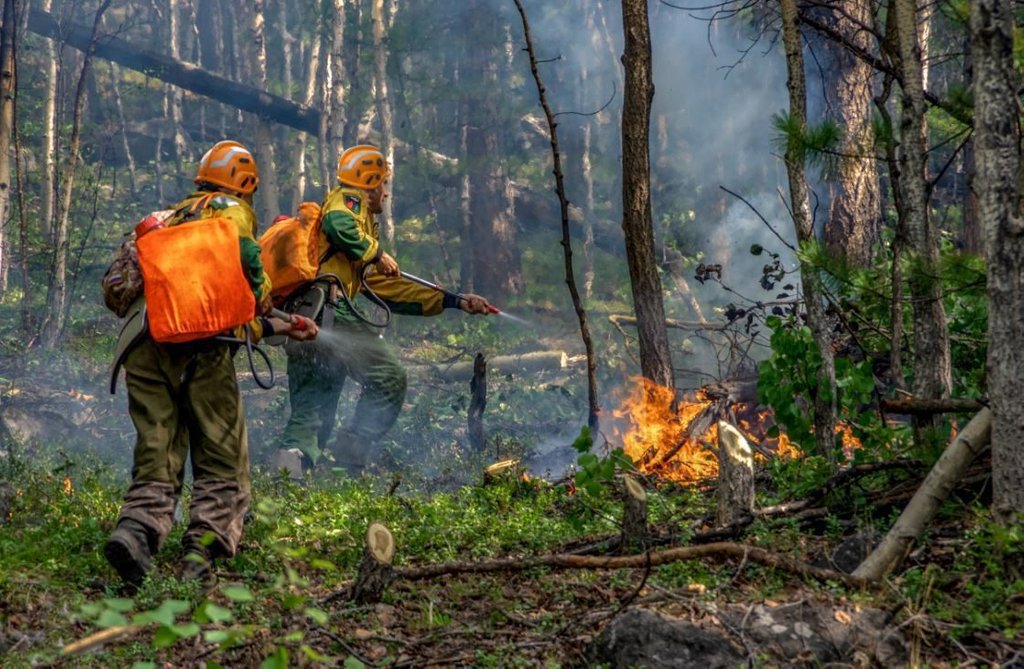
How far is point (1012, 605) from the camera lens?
14.0 ft

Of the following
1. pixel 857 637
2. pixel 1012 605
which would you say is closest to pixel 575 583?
pixel 857 637

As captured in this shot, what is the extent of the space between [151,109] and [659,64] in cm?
1508

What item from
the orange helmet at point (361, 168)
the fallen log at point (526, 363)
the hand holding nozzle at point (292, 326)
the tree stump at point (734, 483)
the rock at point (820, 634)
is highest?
the orange helmet at point (361, 168)

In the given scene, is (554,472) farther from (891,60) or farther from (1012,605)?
(1012,605)

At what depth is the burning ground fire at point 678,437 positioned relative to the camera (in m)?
7.62

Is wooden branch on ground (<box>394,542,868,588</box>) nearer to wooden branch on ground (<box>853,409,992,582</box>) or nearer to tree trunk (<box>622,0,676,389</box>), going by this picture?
wooden branch on ground (<box>853,409,992,582</box>)

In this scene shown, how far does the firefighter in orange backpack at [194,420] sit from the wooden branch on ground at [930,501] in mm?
3279

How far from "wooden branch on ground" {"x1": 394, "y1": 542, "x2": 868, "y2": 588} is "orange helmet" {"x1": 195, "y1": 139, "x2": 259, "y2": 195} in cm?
253

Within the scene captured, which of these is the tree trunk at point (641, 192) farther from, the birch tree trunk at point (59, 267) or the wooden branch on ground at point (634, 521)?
the birch tree trunk at point (59, 267)

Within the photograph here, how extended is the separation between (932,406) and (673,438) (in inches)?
109

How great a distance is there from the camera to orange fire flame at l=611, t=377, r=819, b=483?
7.62 metres

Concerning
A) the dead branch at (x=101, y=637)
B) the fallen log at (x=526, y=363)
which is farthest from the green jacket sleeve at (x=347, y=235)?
the fallen log at (x=526, y=363)

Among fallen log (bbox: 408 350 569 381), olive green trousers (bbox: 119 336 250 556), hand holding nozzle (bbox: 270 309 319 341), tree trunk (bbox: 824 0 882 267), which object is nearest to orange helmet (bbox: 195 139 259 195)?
hand holding nozzle (bbox: 270 309 319 341)

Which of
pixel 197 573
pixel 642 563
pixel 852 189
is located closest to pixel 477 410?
pixel 852 189
